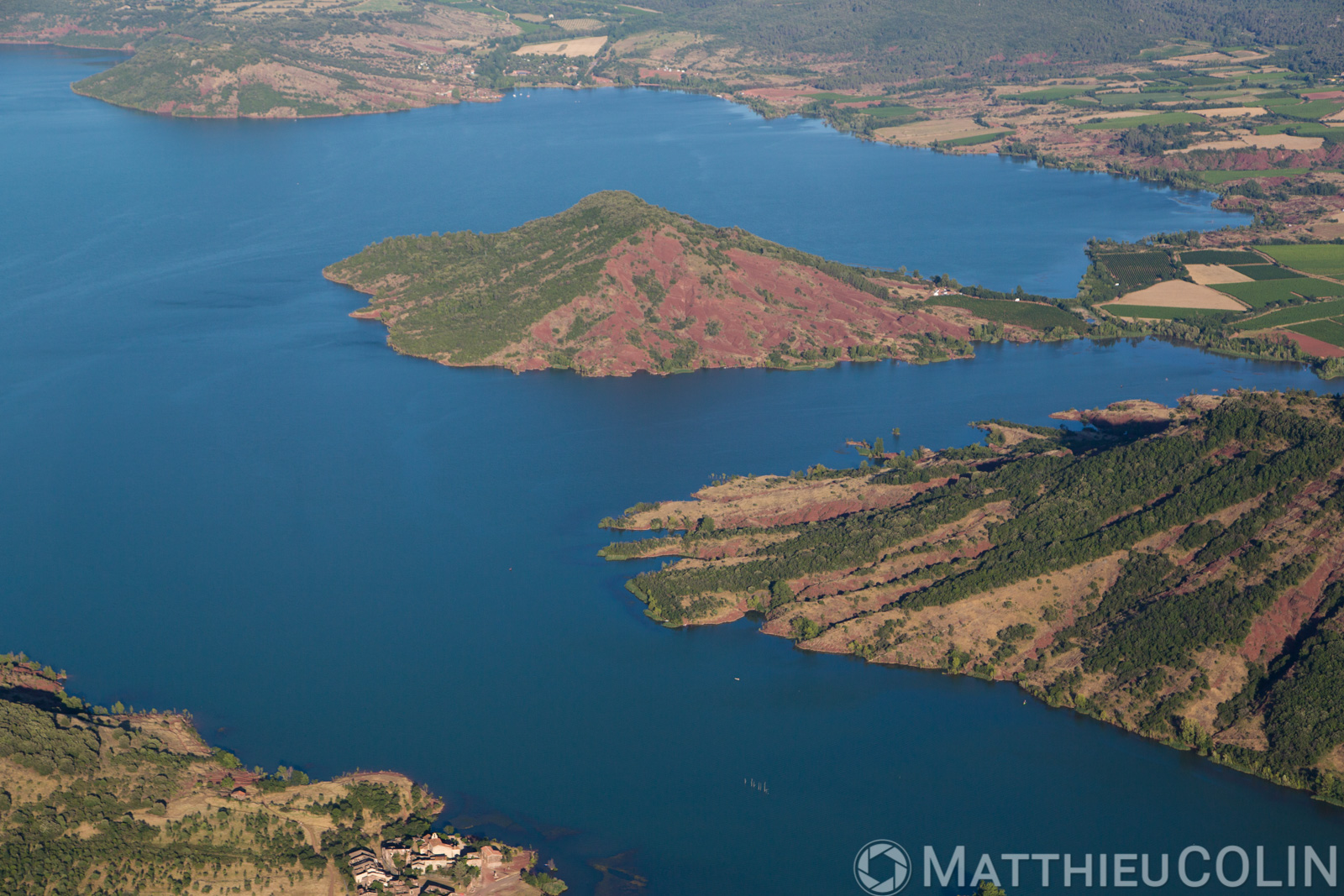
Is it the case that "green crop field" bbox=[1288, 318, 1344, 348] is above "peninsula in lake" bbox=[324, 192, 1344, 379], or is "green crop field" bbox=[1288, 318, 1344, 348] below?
below

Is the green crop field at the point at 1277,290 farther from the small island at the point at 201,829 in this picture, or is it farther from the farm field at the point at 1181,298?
the small island at the point at 201,829

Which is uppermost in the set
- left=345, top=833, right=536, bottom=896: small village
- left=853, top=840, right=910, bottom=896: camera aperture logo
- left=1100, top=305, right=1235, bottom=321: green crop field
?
left=1100, top=305, right=1235, bottom=321: green crop field

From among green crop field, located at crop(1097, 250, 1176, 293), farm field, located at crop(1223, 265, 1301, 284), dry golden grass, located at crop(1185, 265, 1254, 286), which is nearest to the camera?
green crop field, located at crop(1097, 250, 1176, 293)

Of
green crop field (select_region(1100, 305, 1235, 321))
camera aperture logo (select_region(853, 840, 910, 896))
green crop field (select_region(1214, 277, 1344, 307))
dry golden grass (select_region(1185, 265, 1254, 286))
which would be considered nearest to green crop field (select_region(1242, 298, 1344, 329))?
green crop field (select_region(1214, 277, 1344, 307))

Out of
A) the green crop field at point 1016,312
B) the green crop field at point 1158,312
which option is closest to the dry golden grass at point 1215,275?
the green crop field at point 1158,312

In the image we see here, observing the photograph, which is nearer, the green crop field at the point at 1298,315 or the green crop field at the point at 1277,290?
the green crop field at the point at 1298,315

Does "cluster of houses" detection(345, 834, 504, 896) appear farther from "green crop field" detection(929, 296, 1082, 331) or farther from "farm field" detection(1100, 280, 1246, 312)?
"farm field" detection(1100, 280, 1246, 312)

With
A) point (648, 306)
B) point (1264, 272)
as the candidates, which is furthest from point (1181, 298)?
point (648, 306)
